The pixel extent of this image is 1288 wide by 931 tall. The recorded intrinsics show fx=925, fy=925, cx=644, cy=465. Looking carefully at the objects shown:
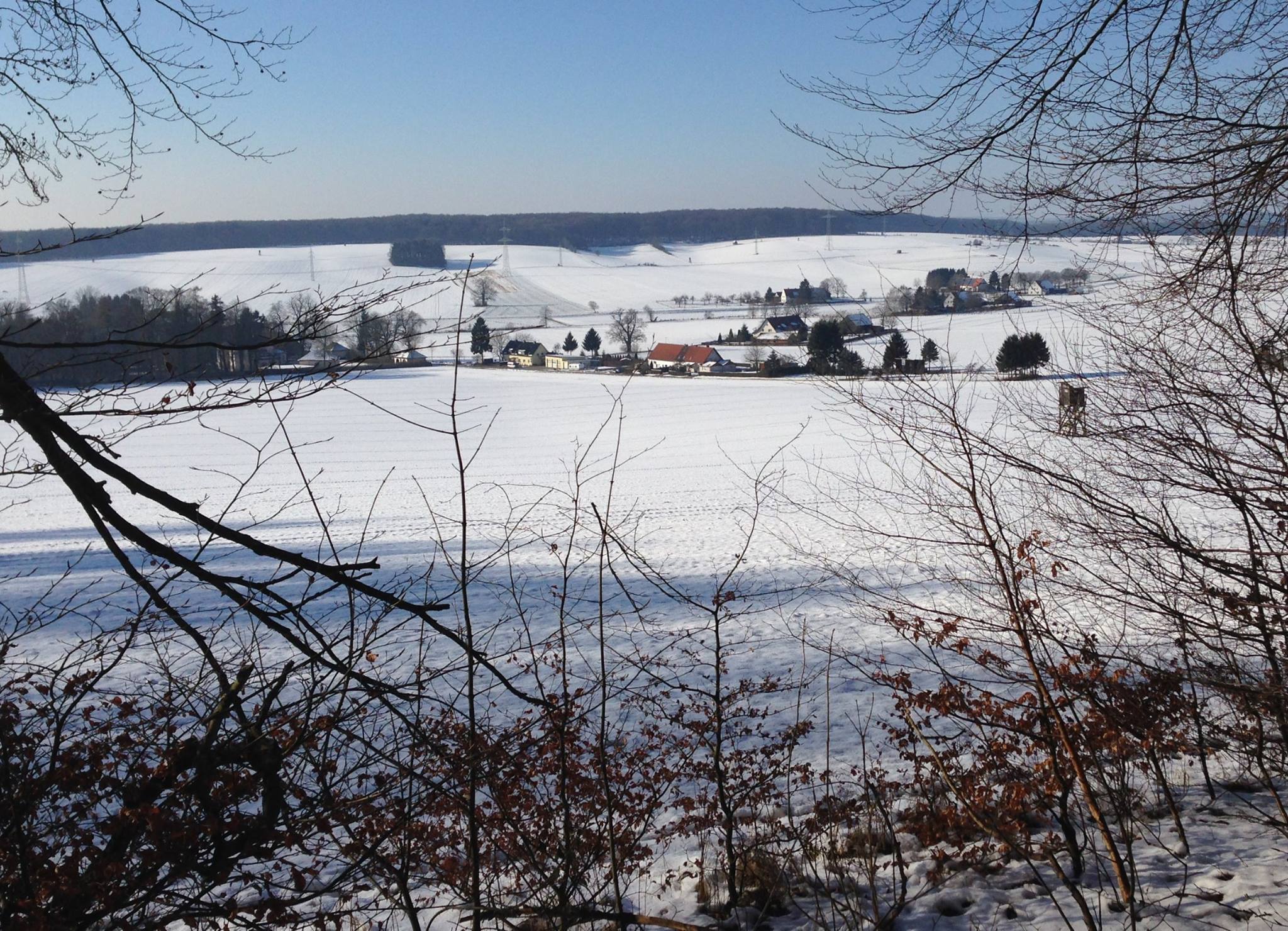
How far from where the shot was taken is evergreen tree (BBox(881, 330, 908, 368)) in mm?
4410

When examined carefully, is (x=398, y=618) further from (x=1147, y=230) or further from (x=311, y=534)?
(x=311, y=534)

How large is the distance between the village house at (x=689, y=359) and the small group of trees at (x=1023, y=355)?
51.3 meters

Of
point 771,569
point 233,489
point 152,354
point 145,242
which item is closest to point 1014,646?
point 152,354

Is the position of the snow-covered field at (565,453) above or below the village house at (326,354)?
below

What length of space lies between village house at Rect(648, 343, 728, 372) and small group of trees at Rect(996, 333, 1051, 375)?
51312 millimetres

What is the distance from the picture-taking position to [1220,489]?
12.5 ft

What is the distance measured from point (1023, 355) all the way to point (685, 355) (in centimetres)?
5433

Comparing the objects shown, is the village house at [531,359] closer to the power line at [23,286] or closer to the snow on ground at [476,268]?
the snow on ground at [476,268]

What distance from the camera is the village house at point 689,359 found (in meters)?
57.3

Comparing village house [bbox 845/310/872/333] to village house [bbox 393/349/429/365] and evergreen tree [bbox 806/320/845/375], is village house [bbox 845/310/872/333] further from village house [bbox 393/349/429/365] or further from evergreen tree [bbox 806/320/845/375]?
village house [bbox 393/349/429/365]

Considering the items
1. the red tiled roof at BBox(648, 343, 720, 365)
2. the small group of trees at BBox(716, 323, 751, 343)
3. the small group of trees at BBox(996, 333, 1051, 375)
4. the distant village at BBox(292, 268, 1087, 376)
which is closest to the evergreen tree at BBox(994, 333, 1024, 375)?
the small group of trees at BBox(996, 333, 1051, 375)

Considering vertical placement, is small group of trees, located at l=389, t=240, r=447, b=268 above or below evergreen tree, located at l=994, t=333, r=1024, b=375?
above

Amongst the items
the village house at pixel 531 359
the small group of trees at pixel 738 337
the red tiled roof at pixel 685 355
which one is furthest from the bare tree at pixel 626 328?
the small group of trees at pixel 738 337

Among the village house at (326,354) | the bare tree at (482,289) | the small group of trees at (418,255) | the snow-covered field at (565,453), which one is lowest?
the snow-covered field at (565,453)
